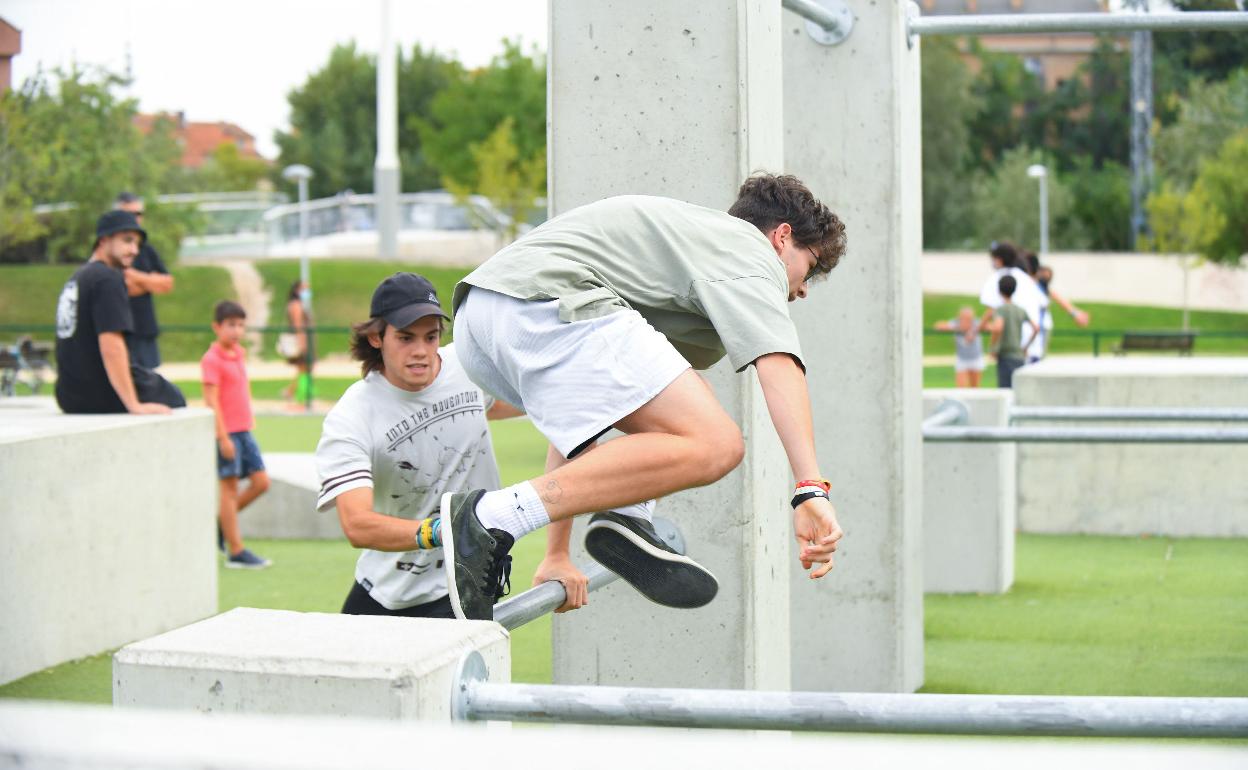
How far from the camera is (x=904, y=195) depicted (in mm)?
6152

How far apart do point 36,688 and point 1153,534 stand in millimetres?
7709

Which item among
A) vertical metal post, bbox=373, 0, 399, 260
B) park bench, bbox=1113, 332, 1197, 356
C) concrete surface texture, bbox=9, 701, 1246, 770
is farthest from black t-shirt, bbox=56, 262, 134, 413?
vertical metal post, bbox=373, 0, 399, 260

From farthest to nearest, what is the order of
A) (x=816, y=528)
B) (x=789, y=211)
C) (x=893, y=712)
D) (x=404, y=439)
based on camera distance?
(x=404, y=439) → (x=789, y=211) → (x=816, y=528) → (x=893, y=712)

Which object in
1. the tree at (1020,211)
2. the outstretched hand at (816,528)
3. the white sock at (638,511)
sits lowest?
the white sock at (638,511)

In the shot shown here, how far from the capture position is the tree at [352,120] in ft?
234

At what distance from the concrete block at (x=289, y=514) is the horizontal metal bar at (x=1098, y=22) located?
19.2ft

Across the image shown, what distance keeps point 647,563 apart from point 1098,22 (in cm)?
337

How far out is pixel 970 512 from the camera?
8.69m

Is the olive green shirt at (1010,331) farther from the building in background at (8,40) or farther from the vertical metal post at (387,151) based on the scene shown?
the vertical metal post at (387,151)

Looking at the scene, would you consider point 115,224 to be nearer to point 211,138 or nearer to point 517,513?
point 517,513

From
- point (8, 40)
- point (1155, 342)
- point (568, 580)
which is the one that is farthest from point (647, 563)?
point (1155, 342)

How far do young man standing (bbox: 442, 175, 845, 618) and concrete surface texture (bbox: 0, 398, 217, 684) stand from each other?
11.5 ft

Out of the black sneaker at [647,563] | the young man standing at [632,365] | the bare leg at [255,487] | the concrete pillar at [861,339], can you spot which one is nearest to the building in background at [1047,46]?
the bare leg at [255,487]

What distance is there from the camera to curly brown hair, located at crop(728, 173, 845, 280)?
3715 millimetres
